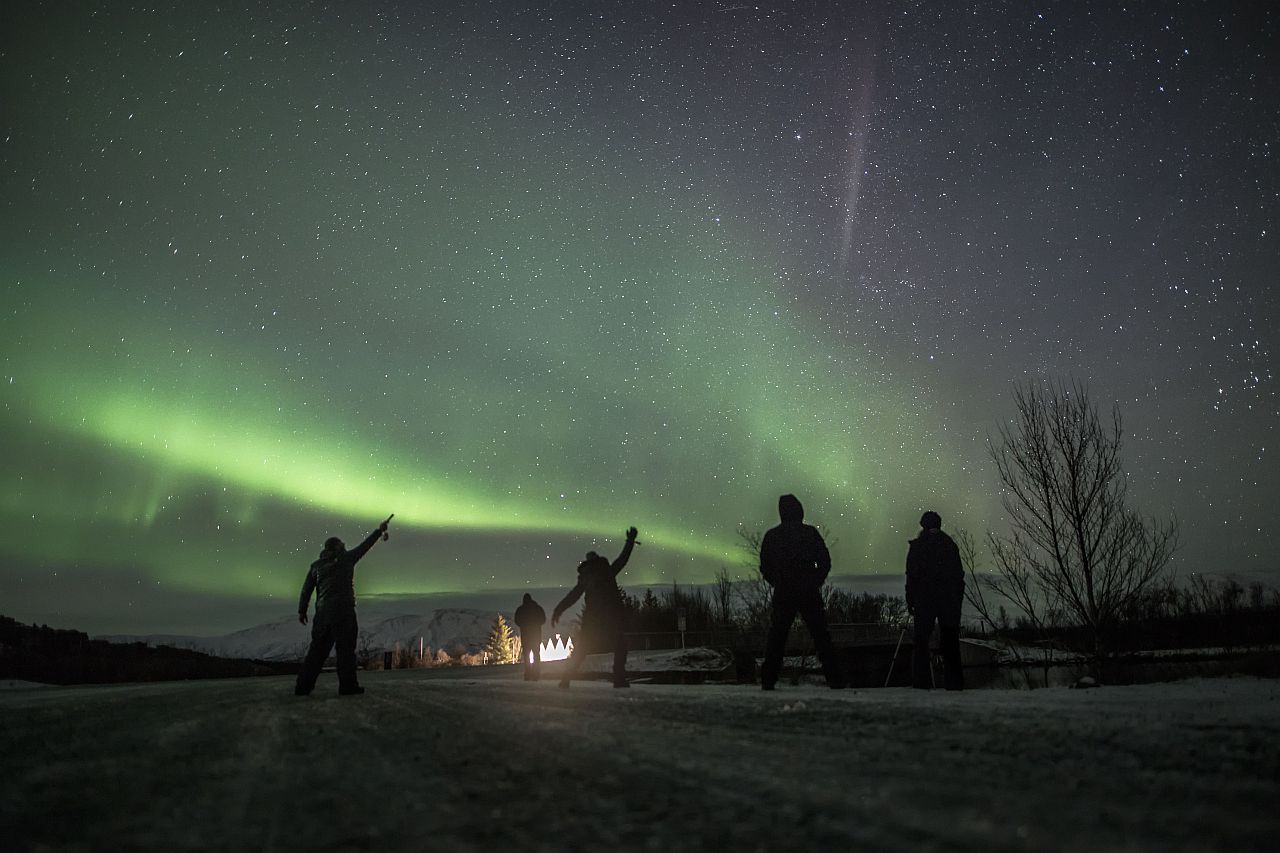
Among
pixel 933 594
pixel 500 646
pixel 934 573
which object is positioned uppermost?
pixel 934 573

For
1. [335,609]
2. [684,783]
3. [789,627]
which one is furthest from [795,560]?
[684,783]

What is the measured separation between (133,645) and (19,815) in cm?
9324

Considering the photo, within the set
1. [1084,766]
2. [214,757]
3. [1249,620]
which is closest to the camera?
[1084,766]

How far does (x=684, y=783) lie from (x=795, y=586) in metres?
6.54

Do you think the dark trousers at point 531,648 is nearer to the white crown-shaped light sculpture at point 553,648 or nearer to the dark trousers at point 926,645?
the white crown-shaped light sculpture at point 553,648

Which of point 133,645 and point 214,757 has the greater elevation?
point 214,757

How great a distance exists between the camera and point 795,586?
8781mm

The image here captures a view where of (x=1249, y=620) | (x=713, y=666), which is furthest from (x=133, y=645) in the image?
(x=1249, y=620)

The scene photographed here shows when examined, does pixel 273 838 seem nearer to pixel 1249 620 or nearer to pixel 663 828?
pixel 663 828

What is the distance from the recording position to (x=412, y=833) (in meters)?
2.00

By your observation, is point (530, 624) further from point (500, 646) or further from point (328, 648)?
point (500, 646)

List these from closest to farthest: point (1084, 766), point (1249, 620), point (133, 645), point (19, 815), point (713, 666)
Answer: point (19, 815) < point (1084, 766) < point (713, 666) < point (1249, 620) < point (133, 645)

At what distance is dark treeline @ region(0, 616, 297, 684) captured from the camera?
171 feet

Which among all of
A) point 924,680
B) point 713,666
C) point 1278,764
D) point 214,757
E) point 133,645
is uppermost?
point 1278,764
